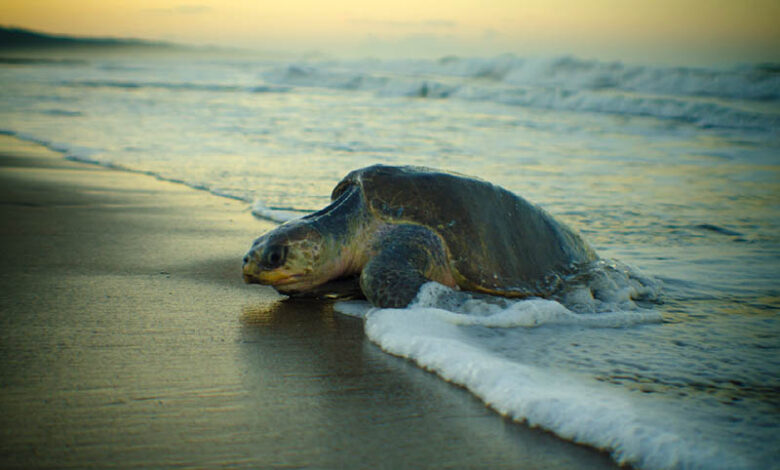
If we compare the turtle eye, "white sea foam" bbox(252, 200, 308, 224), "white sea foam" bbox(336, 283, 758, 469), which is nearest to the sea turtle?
the turtle eye

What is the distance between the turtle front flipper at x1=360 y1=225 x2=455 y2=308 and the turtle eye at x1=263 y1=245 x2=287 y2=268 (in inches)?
14.0

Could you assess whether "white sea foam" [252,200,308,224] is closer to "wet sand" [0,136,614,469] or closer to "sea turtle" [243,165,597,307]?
"wet sand" [0,136,614,469]

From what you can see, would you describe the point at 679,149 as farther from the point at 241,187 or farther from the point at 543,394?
the point at 543,394

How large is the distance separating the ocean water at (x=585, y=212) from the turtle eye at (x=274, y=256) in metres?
0.36

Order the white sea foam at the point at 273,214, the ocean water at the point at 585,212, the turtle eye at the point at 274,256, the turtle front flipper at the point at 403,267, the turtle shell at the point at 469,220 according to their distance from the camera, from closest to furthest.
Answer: the ocean water at the point at 585,212, the turtle front flipper at the point at 403,267, the turtle eye at the point at 274,256, the turtle shell at the point at 469,220, the white sea foam at the point at 273,214

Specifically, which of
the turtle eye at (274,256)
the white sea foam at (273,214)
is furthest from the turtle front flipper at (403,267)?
the white sea foam at (273,214)

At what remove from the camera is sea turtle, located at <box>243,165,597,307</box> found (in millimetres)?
2775

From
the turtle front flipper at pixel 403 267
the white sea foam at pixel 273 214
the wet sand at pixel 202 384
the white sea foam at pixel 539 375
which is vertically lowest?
the wet sand at pixel 202 384

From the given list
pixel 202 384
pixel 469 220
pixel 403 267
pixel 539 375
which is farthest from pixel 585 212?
pixel 202 384

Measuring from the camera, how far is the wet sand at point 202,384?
60.7 inches

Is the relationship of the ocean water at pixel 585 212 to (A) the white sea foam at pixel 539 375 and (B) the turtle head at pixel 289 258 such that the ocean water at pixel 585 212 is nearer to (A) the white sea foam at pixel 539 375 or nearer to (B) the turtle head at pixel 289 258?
(A) the white sea foam at pixel 539 375

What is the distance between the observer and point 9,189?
5375 mm

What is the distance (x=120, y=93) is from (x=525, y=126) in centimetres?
1150

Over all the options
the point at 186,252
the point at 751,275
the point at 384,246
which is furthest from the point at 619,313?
the point at 186,252
